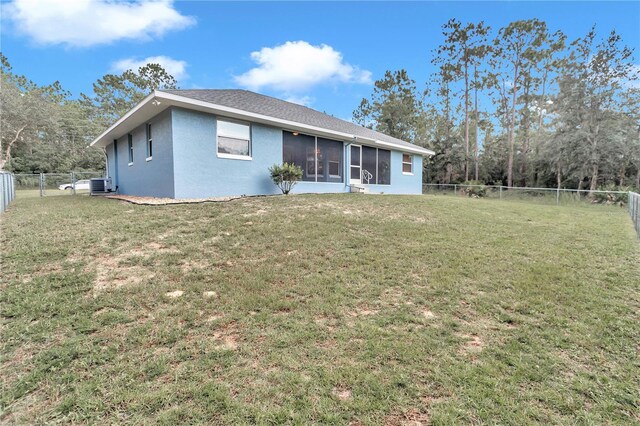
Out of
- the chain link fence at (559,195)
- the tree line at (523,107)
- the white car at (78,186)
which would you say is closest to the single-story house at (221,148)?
the chain link fence at (559,195)

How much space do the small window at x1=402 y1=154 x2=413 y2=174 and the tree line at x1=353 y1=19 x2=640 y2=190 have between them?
895 cm

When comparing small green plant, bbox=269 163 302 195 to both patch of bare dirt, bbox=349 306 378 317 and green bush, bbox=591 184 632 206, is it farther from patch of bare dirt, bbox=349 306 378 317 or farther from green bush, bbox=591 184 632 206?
green bush, bbox=591 184 632 206

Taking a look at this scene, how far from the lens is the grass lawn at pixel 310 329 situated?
6.23ft

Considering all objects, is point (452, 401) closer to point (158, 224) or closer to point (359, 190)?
point (158, 224)

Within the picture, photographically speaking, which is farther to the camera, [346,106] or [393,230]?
[346,106]

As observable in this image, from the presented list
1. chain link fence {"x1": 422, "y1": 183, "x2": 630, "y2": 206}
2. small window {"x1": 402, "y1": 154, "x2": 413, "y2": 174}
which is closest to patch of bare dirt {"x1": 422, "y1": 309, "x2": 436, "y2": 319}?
small window {"x1": 402, "y1": 154, "x2": 413, "y2": 174}

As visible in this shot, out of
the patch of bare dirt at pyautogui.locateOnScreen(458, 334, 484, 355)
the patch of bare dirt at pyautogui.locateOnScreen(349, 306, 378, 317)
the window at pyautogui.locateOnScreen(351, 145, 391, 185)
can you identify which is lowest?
the patch of bare dirt at pyautogui.locateOnScreen(458, 334, 484, 355)

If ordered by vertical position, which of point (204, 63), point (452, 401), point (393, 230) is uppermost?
point (204, 63)

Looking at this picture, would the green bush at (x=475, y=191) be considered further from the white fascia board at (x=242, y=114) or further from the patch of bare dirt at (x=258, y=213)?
the patch of bare dirt at (x=258, y=213)

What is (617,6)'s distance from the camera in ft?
39.2

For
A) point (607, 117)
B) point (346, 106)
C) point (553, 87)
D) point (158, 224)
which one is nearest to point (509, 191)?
point (607, 117)

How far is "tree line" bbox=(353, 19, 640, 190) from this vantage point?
699 inches

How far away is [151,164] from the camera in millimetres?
10164

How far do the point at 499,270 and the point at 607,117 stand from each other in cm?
2055
